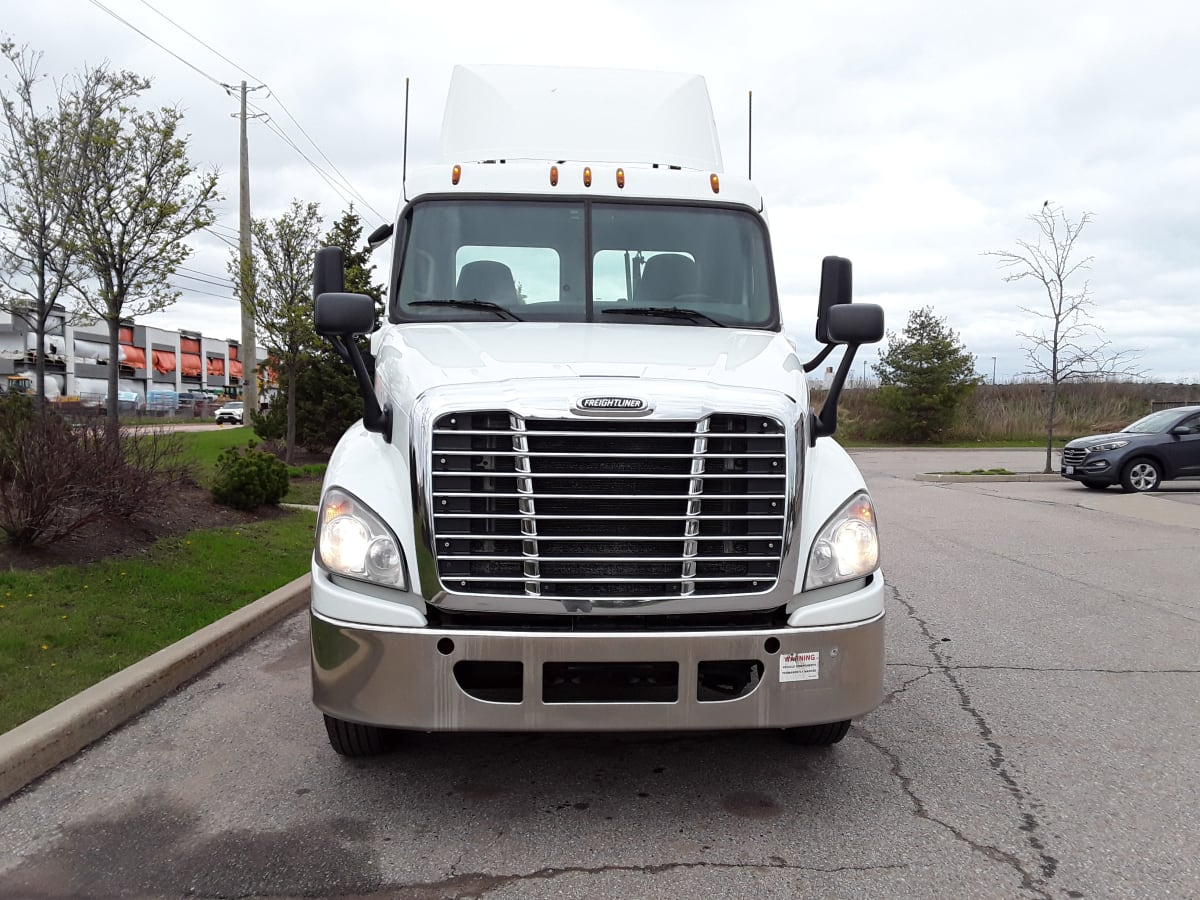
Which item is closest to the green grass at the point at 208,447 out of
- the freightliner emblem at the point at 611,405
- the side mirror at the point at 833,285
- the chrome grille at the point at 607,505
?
the side mirror at the point at 833,285

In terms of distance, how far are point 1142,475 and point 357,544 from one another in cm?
1719

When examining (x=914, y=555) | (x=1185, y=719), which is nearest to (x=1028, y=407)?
(x=914, y=555)

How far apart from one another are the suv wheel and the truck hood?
15042mm

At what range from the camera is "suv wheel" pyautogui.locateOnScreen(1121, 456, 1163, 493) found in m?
16.9

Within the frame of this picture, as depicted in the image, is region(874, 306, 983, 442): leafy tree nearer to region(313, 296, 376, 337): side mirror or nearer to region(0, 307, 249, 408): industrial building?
region(313, 296, 376, 337): side mirror

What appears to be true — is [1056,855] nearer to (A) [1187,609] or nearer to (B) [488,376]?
(B) [488,376]

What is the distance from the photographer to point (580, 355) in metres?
3.83

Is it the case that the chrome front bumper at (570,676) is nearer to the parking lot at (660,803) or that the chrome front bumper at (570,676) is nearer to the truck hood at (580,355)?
the parking lot at (660,803)

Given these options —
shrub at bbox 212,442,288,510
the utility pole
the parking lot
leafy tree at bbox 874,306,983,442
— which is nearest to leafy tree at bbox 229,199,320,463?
the utility pole

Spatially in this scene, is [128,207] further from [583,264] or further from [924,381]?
[924,381]

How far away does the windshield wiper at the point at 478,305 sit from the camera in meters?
4.63

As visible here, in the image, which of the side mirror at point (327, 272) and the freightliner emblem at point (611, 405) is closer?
the freightliner emblem at point (611, 405)

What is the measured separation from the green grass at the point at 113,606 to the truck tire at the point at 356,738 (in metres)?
1.47

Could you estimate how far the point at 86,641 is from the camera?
5.36m
